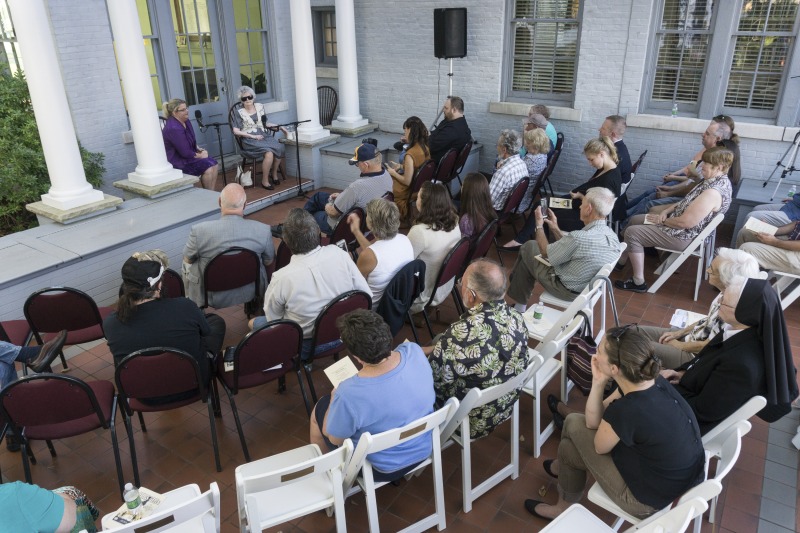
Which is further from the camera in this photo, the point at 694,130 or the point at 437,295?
the point at 694,130

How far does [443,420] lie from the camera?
7.99 feet

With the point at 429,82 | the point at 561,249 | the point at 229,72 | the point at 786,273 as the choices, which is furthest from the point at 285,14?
the point at 786,273

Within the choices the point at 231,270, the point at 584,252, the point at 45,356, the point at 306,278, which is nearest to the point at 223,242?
the point at 231,270

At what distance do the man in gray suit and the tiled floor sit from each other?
27.8 inches

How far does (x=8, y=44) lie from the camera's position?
19.9 feet

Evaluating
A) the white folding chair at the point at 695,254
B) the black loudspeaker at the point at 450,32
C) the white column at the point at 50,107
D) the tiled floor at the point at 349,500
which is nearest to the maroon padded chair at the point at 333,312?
the tiled floor at the point at 349,500

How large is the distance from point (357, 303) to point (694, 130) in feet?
16.5

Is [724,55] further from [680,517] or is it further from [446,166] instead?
[680,517]

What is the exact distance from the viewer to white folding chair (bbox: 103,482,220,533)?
186cm

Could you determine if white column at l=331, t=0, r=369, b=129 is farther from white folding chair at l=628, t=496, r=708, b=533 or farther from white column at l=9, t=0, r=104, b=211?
white folding chair at l=628, t=496, r=708, b=533

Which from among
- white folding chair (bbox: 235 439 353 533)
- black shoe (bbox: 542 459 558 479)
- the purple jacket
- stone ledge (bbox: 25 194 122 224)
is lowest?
black shoe (bbox: 542 459 558 479)

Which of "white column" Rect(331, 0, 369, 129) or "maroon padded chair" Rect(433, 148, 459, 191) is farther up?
"white column" Rect(331, 0, 369, 129)

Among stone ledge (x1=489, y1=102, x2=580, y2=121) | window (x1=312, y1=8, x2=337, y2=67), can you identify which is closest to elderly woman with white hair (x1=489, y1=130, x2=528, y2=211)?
stone ledge (x1=489, y1=102, x2=580, y2=121)

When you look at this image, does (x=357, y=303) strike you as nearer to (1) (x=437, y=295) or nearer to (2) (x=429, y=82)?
(1) (x=437, y=295)
